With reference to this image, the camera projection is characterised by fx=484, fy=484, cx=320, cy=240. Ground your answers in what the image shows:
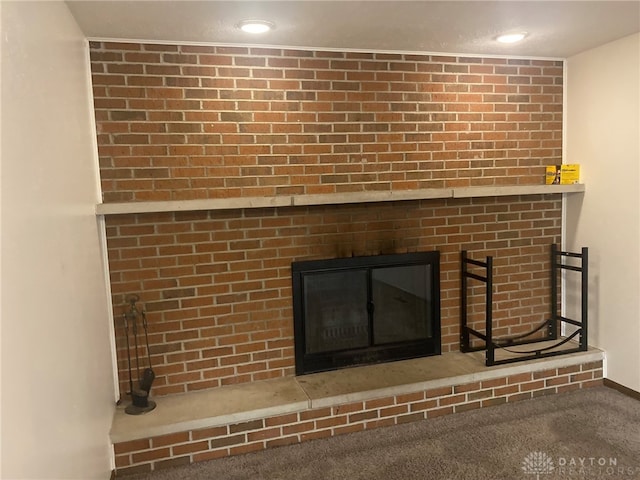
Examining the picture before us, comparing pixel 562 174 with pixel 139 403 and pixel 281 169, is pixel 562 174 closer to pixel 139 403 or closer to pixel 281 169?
pixel 281 169

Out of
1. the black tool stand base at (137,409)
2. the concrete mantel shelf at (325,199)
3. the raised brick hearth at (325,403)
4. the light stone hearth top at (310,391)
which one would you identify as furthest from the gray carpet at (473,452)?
the concrete mantel shelf at (325,199)

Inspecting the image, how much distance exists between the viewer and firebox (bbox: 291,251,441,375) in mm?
2984

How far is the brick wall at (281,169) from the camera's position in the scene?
262 cm

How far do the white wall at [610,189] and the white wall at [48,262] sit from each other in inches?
117

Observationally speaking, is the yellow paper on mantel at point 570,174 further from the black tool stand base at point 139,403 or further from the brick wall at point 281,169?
the black tool stand base at point 139,403

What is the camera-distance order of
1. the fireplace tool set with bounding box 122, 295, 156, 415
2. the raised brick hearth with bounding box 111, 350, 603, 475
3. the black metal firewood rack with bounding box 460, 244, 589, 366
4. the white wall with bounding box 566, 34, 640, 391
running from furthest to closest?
1. the black metal firewood rack with bounding box 460, 244, 589, 366
2. the white wall with bounding box 566, 34, 640, 391
3. the fireplace tool set with bounding box 122, 295, 156, 415
4. the raised brick hearth with bounding box 111, 350, 603, 475

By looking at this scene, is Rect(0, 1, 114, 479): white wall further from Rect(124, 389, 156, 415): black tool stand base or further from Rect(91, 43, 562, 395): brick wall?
Rect(91, 43, 562, 395): brick wall

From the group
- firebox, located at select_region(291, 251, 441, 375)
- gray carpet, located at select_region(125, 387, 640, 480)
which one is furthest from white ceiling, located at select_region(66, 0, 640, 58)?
gray carpet, located at select_region(125, 387, 640, 480)

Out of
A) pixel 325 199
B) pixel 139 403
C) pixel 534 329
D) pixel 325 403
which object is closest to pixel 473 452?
pixel 325 403

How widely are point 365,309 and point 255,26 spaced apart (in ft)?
5.82

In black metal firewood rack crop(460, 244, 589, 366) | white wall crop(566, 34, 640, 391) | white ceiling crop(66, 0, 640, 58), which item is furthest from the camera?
black metal firewood rack crop(460, 244, 589, 366)

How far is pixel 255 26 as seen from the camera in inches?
93.0

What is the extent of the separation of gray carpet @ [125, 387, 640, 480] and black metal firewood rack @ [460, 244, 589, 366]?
14.9 inches

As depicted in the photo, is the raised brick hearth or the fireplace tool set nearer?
→ the raised brick hearth
